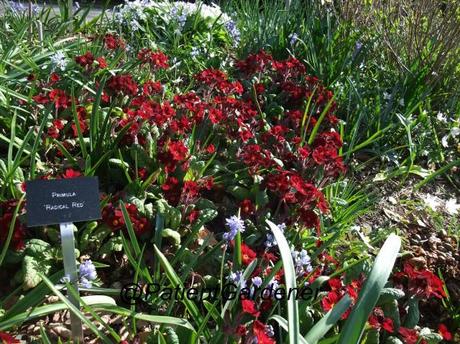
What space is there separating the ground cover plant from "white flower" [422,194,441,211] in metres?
0.01

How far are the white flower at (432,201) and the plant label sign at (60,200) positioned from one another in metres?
2.09

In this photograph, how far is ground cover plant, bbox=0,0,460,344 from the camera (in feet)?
5.83

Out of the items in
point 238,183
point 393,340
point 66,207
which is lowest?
point 393,340

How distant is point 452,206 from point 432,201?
0.40 ft

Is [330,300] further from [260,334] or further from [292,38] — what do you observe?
[292,38]

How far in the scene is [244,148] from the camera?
272 centimetres

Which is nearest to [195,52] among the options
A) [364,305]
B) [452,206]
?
[452,206]

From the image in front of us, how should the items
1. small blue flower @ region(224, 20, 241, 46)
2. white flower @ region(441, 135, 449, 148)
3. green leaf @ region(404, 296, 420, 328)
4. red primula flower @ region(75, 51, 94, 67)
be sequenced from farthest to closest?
small blue flower @ region(224, 20, 241, 46), white flower @ region(441, 135, 449, 148), red primula flower @ region(75, 51, 94, 67), green leaf @ region(404, 296, 420, 328)

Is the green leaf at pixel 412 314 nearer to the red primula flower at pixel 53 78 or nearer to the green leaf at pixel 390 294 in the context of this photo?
the green leaf at pixel 390 294

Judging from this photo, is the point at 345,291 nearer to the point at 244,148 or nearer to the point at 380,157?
the point at 244,148

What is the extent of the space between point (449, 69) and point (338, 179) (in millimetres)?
1724

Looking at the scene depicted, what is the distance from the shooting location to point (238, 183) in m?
2.63

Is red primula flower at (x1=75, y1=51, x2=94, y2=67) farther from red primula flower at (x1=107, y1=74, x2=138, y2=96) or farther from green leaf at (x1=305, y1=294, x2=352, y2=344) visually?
green leaf at (x1=305, y1=294, x2=352, y2=344)


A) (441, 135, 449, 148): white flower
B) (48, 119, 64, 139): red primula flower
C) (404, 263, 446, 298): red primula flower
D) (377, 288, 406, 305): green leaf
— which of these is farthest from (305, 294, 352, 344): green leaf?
(441, 135, 449, 148): white flower
